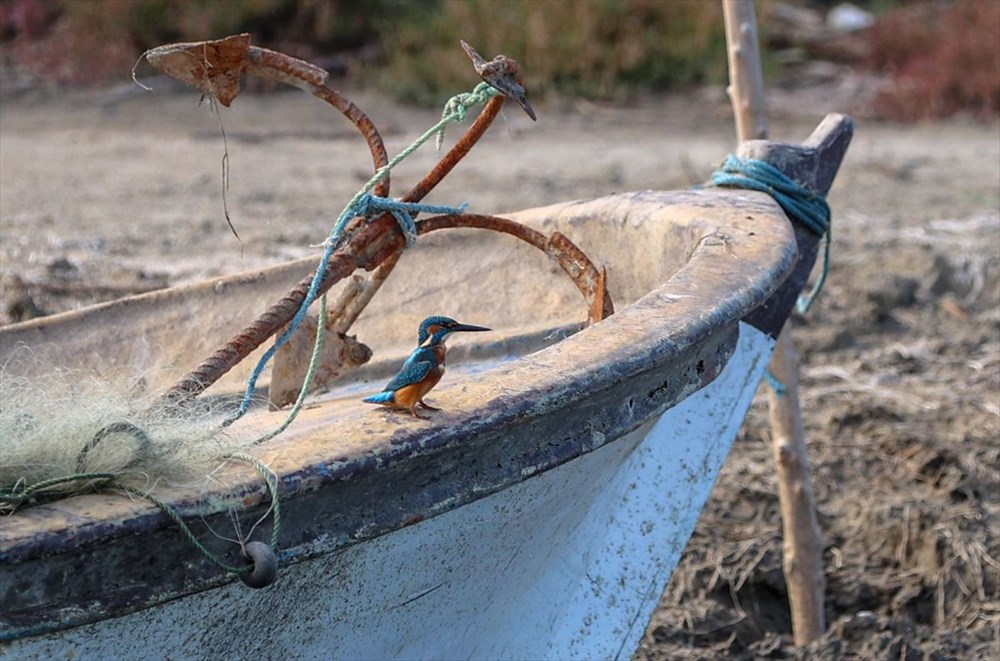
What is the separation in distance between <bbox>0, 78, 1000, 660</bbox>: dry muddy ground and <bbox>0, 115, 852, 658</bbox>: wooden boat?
1.48 ft

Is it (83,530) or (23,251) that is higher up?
(83,530)

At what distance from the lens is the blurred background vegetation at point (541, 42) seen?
8.77m

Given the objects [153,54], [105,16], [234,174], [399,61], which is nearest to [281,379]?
[153,54]

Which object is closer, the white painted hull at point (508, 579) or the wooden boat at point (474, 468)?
the wooden boat at point (474, 468)

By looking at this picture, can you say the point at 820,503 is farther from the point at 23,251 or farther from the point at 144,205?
the point at 144,205

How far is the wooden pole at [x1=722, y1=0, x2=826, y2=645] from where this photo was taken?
9.93 feet

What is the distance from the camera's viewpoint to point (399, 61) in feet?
29.8

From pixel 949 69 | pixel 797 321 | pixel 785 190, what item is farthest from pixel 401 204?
pixel 949 69

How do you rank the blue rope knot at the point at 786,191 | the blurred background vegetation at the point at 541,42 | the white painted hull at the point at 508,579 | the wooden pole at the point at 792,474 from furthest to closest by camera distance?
1. the blurred background vegetation at the point at 541,42
2. the wooden pole at the point at 792,474
3. the blue rope knot at the point at 786,191
4. the white painted hull at the point at 508,579

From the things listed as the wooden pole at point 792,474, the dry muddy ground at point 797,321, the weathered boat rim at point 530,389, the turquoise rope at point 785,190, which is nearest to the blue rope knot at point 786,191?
the turquoise rope at point 785,190

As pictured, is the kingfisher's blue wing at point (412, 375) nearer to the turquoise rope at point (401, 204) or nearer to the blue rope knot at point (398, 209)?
the turquoise rope at point (401, 204)

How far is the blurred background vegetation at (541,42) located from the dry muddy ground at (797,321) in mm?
290

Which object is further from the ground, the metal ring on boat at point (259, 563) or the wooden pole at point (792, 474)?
the metal ring on boat at point (259, 563)

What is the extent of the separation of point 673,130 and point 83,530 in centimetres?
725
